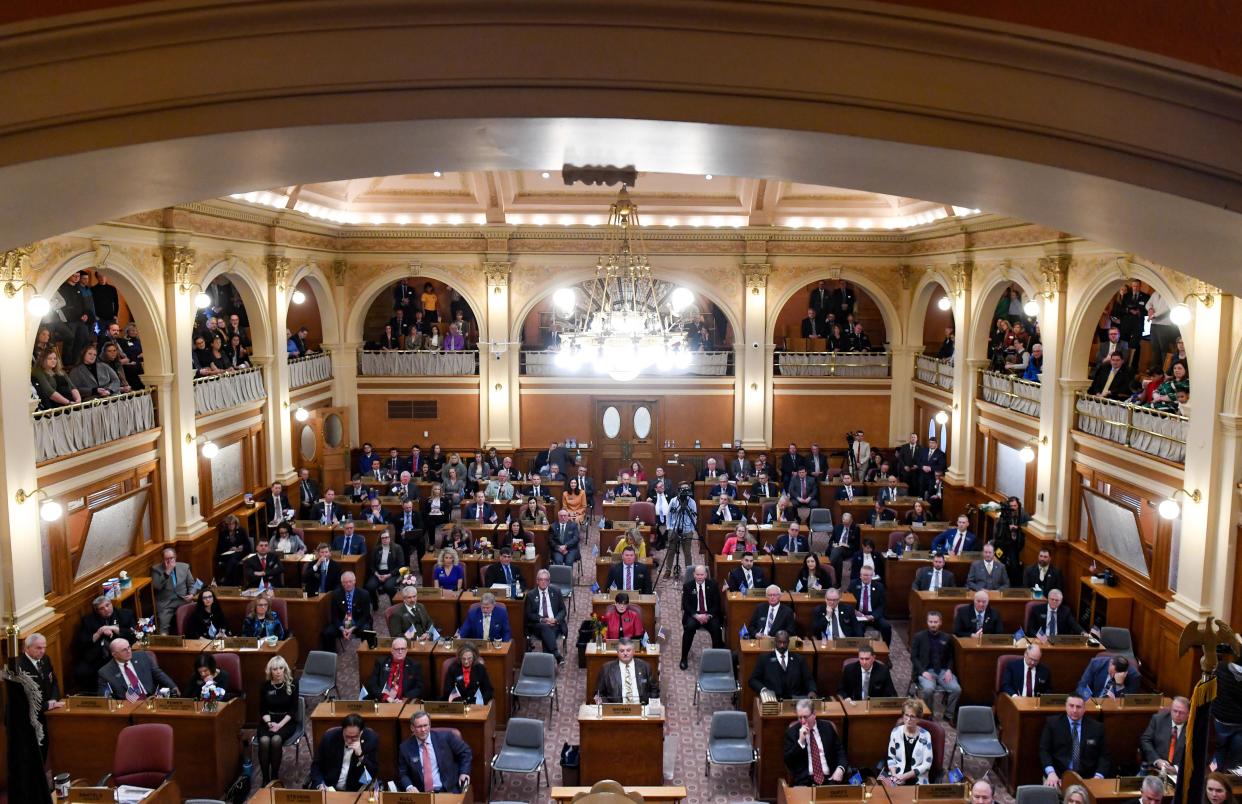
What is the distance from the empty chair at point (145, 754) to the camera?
8.70 meters

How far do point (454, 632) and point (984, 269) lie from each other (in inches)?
491

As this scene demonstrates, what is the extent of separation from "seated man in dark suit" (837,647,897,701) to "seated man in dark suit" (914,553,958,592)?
3389 millimetres

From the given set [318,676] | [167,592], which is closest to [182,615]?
[167,592]

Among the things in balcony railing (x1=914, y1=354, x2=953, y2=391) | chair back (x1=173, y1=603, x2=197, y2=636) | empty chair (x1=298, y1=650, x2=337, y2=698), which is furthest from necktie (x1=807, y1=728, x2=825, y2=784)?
balcony railing (x1=914, y1=354, x2=953, y2=391)

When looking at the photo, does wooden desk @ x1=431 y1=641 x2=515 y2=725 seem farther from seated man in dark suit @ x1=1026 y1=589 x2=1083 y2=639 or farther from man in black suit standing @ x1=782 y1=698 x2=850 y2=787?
seated man in dark suit @ x1=1026 y1=589 x2=1083 y2=639

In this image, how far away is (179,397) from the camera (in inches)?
587

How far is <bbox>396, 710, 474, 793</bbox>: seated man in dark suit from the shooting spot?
857 cm

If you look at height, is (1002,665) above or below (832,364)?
below

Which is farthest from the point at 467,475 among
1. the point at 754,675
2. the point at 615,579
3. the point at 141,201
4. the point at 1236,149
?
the point at 1236,149

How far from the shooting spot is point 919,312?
22422 millimetres

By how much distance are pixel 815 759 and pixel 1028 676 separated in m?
3.17

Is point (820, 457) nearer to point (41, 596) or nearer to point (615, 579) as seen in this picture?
point (615, 579)

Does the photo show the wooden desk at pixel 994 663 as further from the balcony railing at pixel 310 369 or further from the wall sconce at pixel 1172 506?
the balcony railing at pixel 310 369

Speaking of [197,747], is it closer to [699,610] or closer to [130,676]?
[130,676]
